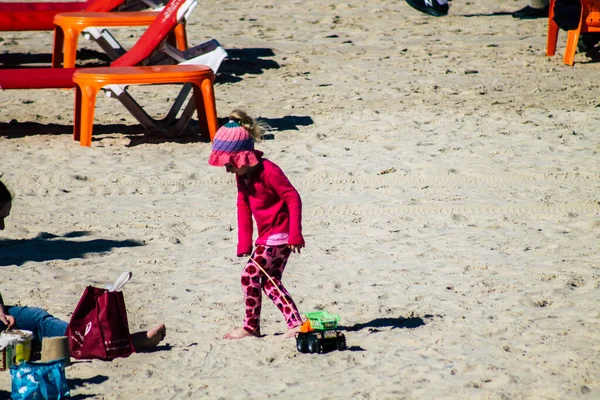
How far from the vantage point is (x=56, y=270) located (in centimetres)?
553

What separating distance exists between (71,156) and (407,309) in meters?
4.22

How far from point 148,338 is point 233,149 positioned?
936 millimetres

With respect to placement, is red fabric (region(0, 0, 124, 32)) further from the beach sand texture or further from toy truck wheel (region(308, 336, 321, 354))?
toy truck wheel (region(308, 336, 321, 354))

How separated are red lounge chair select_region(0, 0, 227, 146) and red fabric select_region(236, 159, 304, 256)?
4193mm

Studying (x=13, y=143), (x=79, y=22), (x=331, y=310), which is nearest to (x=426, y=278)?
(x=331, y=310)

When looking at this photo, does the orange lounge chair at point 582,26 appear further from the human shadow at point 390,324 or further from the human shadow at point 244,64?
the human shadow at point 390,324

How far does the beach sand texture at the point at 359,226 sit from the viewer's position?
4.14 metres

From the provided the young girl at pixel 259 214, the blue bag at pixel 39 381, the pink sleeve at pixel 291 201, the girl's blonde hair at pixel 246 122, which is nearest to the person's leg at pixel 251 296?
the young girl at pixel 259 214

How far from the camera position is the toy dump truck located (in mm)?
4238

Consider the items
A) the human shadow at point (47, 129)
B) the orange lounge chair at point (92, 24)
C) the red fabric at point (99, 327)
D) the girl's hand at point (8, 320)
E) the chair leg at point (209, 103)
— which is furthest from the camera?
the orange lounge chair at point (92, 24)

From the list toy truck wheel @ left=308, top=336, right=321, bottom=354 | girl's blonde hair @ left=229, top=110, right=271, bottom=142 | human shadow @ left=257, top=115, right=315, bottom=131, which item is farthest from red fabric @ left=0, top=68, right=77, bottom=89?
toy truck wheel @ left=308, top=336, right=321, bottom=354

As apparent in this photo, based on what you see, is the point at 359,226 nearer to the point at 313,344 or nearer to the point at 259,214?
the point at 259,214

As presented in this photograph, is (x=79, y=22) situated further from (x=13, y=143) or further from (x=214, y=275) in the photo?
(x=214, y=275)

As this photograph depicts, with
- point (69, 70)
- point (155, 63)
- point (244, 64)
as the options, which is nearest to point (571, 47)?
point (244, 64)
